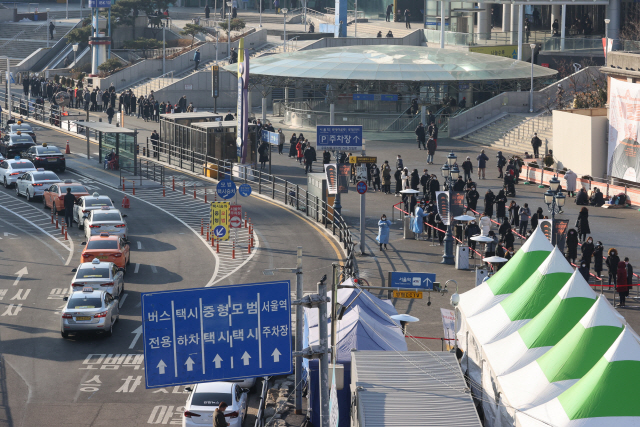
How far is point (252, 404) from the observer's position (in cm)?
2294

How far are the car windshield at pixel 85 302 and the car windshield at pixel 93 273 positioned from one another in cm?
218

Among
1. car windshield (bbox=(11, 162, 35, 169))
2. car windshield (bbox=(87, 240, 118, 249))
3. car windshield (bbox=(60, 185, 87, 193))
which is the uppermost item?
car windshield (bbox=(11, 162, 35, 169))

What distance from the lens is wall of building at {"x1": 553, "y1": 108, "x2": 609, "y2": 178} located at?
154 ft

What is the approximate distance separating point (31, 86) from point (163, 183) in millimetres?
30875

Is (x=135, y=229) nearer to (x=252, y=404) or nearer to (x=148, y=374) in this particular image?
(x=252, y=404)

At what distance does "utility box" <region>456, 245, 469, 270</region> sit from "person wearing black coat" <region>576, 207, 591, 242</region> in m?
5.18

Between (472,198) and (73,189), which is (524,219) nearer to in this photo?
(472,198)

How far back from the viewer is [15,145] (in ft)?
175

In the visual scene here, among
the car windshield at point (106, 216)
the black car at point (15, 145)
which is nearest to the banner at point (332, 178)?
the car windshield at point (106, 216)

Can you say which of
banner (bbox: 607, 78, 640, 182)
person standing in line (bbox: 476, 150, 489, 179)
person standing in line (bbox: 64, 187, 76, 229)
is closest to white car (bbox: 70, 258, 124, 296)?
person standing in line (bbox: 64, 187, 76, 229)

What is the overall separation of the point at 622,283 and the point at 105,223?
18.2 meters

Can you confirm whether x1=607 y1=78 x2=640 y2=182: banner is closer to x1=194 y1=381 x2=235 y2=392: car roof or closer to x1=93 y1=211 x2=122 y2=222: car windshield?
x1=93 y1=211 x2=122 y2=222: car windshield

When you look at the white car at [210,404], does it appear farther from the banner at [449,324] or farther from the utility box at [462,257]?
the utility box at [462,257]

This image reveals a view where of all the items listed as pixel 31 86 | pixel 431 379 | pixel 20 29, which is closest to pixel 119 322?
pixel 431 379
